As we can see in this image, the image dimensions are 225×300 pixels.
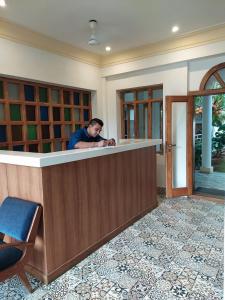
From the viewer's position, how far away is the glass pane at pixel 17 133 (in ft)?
11.9

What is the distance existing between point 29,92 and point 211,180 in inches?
181

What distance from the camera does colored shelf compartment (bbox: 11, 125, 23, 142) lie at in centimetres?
364

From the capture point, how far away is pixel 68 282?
6.68 ft

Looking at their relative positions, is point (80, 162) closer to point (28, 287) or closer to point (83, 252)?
point (83, 252)

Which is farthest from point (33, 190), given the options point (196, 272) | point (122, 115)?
point (122, 115)

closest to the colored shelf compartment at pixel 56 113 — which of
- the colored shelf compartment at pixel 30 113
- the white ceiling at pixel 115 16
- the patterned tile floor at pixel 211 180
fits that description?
the colored shelf compartment at pixel 30 113

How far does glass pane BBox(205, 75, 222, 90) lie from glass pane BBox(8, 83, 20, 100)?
3.20 meters

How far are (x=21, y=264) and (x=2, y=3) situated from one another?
2.89 m

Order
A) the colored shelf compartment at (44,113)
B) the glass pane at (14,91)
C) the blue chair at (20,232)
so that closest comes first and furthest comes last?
the blue chair at (20,232) < the glass pane at (14,91) < the colored shelf compartment at (44,113)

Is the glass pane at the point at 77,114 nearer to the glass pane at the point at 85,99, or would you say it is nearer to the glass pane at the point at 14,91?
the glass pane at the point at 85,99

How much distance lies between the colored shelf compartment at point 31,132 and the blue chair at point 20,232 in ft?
6.84

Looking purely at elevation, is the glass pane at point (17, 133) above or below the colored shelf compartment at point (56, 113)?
below

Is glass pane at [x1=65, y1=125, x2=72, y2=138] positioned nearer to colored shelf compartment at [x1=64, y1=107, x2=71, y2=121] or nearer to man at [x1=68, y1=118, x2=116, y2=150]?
colored shelf compartment at [x1=64, y1=107, x2=71, y2=121]

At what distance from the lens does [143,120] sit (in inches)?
193
